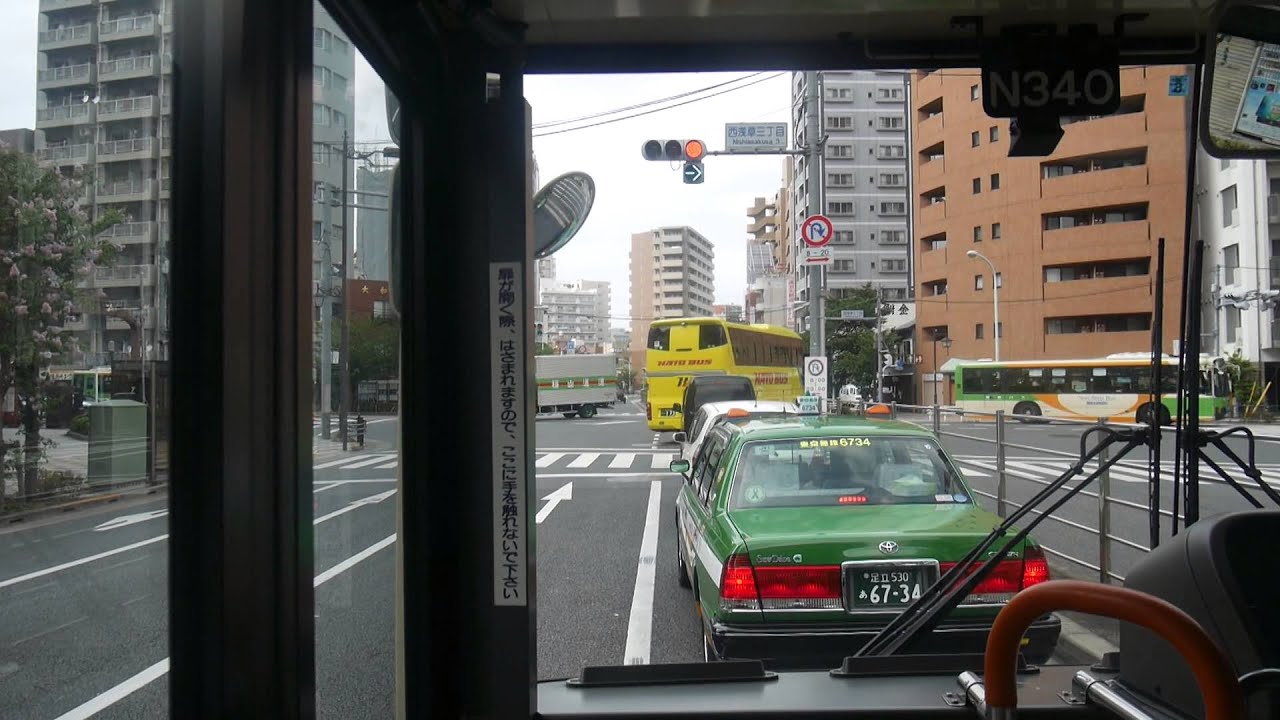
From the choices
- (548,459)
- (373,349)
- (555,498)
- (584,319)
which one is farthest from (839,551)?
(584,319)

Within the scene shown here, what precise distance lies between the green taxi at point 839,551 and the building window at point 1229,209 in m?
1.86

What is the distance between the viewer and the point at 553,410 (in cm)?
4119

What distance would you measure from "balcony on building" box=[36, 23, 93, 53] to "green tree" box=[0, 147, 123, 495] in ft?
0.50

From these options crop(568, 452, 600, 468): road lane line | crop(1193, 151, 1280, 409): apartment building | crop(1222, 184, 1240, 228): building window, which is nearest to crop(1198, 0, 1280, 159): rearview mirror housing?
crop(1193, 151, 1280, 409): apartment building

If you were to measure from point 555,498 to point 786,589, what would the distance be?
8992 millimetres

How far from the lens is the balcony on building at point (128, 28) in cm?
111

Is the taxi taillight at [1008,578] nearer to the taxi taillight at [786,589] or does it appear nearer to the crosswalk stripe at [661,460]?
the taxi taillight at [786,589]

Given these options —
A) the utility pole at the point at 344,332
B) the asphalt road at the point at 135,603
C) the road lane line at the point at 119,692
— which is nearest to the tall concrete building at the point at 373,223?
the utility pole at the point at 344,332

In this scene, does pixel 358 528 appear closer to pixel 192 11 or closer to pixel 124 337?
pixel 124 337

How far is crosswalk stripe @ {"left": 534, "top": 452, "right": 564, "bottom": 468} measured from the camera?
59.4ft

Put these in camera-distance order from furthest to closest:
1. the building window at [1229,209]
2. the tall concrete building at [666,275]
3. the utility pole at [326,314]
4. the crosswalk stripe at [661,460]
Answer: the tall concrete building at [666,275], the crosswalk stripe at [661,460], the building window at [1229,209], the utility pole at [326,314]

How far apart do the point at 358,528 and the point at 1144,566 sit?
1834 mm

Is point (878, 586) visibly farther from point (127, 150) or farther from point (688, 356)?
point (688, 356)

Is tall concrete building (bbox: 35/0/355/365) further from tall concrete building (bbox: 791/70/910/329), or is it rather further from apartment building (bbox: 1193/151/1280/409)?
apartment building (bbox: 1193/151/1280/409)
